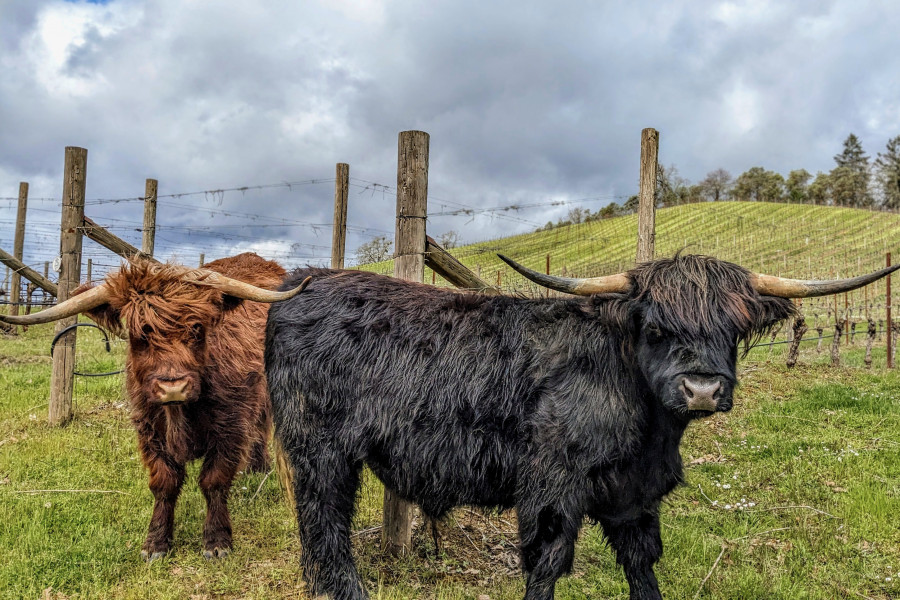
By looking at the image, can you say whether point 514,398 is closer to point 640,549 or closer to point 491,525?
point 640,549

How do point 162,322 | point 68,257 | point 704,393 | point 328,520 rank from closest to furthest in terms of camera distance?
point 704,393 → point 328,520 → point 162,322 → point 68,257

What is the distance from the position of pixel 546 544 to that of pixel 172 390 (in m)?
2.48

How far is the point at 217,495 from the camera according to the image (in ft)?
15.9

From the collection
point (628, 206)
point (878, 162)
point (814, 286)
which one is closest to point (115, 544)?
point (814, 286)

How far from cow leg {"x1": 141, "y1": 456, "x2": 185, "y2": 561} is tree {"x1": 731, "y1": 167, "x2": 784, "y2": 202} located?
9231 cm

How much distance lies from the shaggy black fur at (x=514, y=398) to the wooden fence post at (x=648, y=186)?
8.25ft

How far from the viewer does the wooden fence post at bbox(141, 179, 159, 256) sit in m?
9.87

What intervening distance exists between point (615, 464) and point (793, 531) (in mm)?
2727

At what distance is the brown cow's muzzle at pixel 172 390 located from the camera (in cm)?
386

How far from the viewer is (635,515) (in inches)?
142

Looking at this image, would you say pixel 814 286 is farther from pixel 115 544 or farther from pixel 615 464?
pixel 115 544

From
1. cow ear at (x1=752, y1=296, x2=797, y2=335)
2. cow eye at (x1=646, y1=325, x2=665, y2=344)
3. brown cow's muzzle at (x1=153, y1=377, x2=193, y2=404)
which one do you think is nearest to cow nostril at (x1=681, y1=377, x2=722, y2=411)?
cow eye at (x1=646, y1=325, x2=665, y2=344)

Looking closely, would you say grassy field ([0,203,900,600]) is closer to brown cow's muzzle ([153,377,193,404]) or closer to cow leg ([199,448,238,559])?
cow leg ([199,448,238,559])

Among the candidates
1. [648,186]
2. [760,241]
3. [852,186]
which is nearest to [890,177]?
[852,186]
